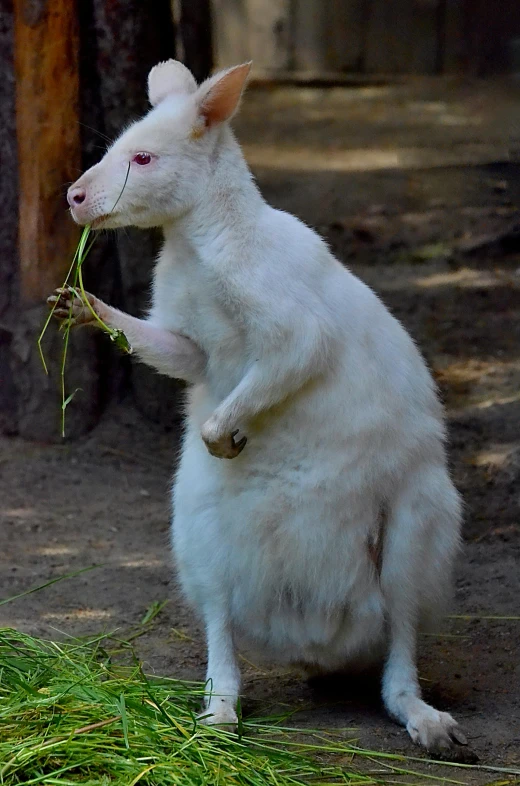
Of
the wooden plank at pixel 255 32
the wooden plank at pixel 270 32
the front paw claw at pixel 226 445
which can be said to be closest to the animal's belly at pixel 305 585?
the front paw claw at pixel 226 445

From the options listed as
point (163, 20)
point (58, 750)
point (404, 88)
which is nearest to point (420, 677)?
point (58, 750)

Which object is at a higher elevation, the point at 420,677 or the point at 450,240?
the point at 450,240

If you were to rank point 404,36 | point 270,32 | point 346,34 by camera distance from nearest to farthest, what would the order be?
point 404,36 < point 346,34 < point 270,32

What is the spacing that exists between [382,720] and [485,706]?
0.38 metres

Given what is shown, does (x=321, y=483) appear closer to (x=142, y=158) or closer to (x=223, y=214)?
(x=223, y=214)

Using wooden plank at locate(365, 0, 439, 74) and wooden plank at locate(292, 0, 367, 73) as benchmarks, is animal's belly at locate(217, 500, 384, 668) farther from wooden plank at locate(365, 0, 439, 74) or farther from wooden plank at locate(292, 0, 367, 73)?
wooden plank at locate(292, 0, 367, 73)

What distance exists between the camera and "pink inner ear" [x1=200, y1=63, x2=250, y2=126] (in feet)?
10.8

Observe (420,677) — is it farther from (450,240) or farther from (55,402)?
(450,240)

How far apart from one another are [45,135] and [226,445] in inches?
106

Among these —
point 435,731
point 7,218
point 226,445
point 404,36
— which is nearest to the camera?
point 435,731

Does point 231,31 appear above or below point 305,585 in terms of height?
above

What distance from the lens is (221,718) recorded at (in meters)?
3.30

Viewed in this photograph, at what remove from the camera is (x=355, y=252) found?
6.87 metres

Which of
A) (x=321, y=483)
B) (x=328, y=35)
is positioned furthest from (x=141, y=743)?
(x=328, y=35)
